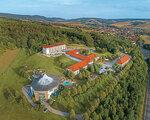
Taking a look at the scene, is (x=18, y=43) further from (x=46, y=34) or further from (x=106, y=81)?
(x=106, y=81)

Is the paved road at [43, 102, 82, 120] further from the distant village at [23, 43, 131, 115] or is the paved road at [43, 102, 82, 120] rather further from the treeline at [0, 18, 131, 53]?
the treeline at [0, 18, 131, 53]

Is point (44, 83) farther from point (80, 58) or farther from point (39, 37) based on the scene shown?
point (39, 37)

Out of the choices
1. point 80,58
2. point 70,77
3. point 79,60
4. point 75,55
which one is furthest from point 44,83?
point 75,55

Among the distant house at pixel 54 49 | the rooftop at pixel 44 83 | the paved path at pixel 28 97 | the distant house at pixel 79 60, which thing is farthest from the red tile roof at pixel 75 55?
the paved path at pixel 28 97

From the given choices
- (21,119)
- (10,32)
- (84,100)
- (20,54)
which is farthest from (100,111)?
(10,32)

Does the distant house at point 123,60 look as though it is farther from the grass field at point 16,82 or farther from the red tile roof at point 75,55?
the grass field at point 16,82

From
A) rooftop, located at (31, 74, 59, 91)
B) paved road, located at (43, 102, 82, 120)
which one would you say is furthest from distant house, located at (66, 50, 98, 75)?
paved road, located at (43, 102, 82, 120)
